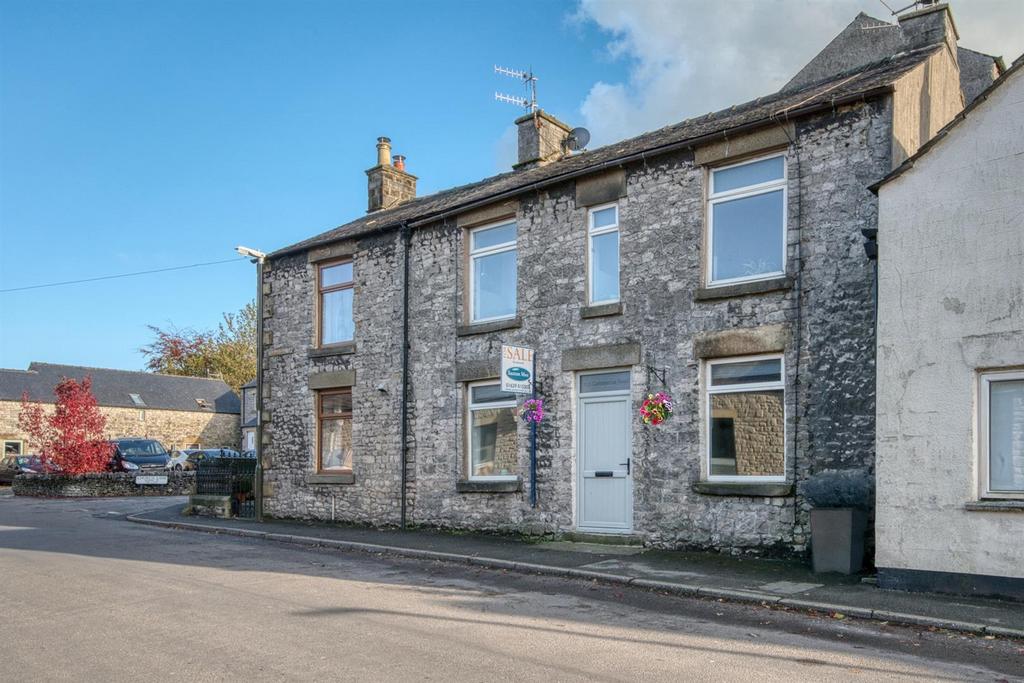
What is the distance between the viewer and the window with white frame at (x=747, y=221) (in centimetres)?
1232

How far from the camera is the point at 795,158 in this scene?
39.4 ft

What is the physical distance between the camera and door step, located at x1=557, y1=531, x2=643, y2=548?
13.3 m

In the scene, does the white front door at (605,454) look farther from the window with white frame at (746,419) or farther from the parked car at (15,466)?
the parked car at (15,466)

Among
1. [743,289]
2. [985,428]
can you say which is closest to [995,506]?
[985,428]

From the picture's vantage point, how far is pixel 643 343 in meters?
13.4

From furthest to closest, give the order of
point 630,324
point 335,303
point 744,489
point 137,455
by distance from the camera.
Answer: point 137,455 → point 335,303 → point 630,324 → point 744,489

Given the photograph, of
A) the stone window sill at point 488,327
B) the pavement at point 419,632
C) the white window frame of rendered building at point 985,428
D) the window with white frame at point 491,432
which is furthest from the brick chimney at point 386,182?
the white window frame of rendered building at point 985,428

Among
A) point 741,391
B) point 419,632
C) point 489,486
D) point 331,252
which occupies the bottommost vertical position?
point 419,632

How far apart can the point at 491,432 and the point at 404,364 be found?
249 cm

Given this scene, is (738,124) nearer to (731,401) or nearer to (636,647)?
(731,401)

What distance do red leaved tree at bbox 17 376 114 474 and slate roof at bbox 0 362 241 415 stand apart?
21.4 metres

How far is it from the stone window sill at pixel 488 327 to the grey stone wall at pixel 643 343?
78 millimetres

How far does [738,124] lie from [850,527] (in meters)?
5.66

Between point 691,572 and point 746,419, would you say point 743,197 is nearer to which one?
point 746,419
